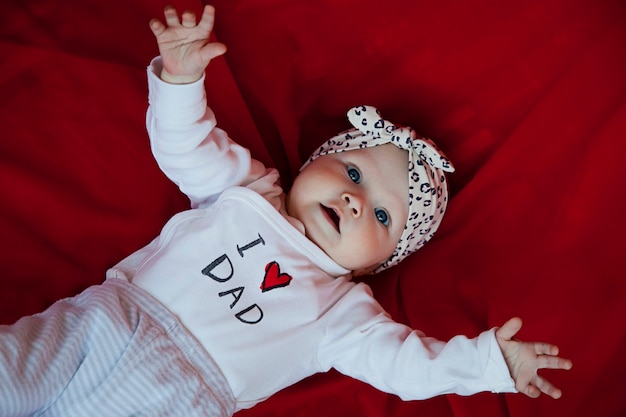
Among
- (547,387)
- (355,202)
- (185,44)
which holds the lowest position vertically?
(547,387)

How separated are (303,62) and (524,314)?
2.33 feet

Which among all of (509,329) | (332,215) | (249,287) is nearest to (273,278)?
(249,287)

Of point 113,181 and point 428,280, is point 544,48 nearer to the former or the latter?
point 428,280

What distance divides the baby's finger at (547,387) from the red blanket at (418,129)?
32 centimetres

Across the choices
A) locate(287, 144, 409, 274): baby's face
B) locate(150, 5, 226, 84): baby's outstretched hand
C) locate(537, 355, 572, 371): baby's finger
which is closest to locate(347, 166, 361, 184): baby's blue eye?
locate(287, 144, 409, 274): baby's face

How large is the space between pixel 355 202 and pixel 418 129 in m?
0.35

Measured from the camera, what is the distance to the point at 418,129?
A: 4.87 ft

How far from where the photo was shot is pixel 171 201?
1.42 m

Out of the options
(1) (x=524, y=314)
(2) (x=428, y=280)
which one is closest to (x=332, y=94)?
(2) (x=428, y=280)

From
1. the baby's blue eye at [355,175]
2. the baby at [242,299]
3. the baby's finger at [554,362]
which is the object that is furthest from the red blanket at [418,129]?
the baby's finger at [554,362]

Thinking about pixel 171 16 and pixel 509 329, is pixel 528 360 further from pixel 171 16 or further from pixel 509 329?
pixel 171 16

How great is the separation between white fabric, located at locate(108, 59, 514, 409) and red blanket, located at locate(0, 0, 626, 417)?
154mm

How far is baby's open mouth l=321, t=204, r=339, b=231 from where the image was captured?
1.28 metres

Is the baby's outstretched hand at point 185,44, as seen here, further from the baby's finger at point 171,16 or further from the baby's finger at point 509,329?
the baby's finger at point 509,329
